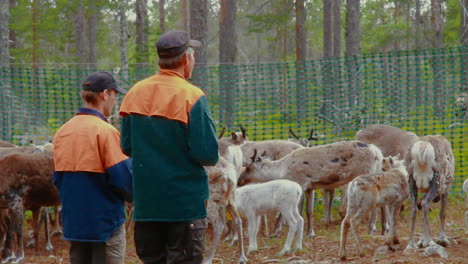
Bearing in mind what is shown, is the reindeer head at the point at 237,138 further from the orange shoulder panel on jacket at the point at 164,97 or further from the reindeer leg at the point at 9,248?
the orange shoulder panel on jacket at the point at 164,97

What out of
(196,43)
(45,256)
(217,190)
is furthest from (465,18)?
(196,43)

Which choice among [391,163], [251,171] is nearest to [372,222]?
[391,163]

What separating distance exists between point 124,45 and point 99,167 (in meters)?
16.7

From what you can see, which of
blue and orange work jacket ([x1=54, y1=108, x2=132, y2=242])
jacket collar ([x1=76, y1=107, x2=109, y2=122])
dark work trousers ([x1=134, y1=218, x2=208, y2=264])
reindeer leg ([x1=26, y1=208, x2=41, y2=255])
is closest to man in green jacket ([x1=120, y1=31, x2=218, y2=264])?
dark work trousers ([x1=134, y1=218, x2=208, y2=264])

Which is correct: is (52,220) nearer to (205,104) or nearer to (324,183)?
(324,183)

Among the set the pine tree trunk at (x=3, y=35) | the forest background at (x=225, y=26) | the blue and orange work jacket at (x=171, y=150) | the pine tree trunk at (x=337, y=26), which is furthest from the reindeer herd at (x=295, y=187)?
the pine tree trunk at (x=337, y=26)

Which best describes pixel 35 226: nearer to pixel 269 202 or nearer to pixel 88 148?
pixel 269 202

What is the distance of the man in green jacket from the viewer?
13.3 feet

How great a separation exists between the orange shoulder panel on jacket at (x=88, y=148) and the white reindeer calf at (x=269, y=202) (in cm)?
466

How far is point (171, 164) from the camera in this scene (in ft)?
13.4

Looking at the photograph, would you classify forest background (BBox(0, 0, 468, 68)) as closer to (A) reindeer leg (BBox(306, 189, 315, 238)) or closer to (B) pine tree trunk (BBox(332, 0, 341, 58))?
(B) pine tree trunk (BBox(332, 0, 341, 58))

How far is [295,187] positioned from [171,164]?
5250mm

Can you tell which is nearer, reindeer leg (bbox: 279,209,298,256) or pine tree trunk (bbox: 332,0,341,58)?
reindeer leg (bbox: 279,209,298,256)

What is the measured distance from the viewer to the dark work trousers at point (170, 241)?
4.10 meters
